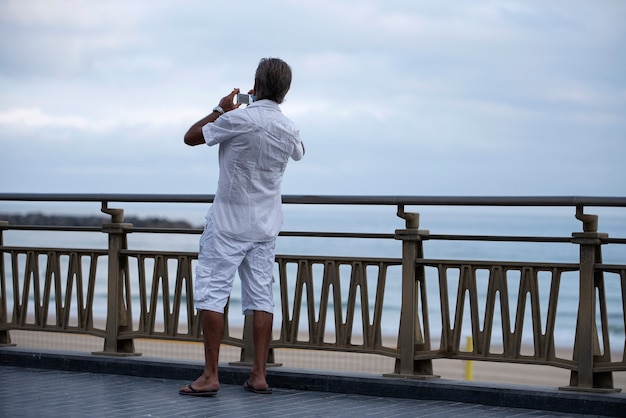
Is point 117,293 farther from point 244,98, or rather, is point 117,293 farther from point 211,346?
point 244,98

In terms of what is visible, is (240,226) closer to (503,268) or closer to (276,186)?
(276,186)

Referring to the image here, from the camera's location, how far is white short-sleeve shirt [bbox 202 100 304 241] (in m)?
6.06

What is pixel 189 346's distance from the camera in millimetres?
19562

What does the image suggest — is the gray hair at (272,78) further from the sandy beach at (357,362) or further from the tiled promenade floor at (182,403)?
the sandy beach at (357,362)

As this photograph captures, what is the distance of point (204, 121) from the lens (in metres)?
6.13

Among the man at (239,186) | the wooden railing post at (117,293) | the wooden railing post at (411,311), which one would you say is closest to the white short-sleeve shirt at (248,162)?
the man at (239,186)

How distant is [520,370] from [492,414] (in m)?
13.6

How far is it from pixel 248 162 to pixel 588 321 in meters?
2.20

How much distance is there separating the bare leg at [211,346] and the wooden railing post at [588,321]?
2.07 m

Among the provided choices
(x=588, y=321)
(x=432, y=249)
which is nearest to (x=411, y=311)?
(x=588, y=321)

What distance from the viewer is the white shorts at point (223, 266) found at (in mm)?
6125

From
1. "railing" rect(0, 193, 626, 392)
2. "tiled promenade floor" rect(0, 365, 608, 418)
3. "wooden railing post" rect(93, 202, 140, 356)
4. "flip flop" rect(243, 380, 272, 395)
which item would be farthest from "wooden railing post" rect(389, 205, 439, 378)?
"wooden railing post" rect(93, 202, 140, 356)

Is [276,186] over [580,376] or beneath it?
over

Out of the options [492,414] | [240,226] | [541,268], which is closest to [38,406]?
[240,226]
